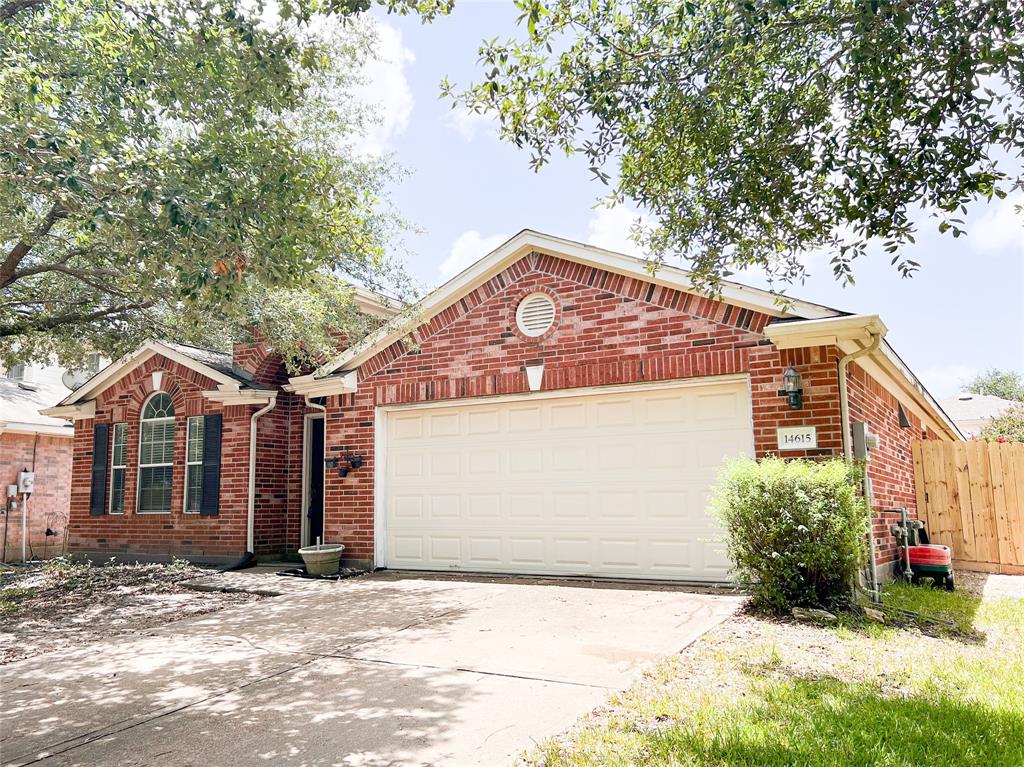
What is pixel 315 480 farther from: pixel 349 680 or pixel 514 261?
pixel 349 680

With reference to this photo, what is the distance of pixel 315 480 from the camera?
12.5m

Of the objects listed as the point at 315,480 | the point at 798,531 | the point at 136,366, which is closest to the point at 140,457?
the point at 136,366

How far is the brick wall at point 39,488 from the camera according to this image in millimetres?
14789

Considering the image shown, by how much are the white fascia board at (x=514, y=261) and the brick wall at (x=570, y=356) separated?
0.37 feet

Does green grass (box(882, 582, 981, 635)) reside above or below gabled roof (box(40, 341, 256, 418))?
below

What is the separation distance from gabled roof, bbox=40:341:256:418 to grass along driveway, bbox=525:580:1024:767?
8.97 meters

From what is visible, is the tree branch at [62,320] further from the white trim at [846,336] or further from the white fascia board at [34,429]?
the white trim at [846,336]

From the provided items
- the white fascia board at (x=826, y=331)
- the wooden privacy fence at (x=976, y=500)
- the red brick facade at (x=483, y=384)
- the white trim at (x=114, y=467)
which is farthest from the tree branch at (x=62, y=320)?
the wooden privacy fence at (x=976, y=500)

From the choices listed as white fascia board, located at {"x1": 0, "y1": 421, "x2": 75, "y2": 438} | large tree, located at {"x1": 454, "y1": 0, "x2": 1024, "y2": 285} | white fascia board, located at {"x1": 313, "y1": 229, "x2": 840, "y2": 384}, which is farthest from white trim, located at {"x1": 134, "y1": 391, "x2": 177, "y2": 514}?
large tree, located at {"x1": 454, "y1": 0, "x2": 1024, "y2": 285}

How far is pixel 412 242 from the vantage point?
11.1 m

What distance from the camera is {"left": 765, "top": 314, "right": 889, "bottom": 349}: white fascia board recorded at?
7.10 m

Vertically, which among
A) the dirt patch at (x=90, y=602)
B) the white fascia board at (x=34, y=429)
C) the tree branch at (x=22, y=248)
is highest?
the tree branch at (x=22, y=248)

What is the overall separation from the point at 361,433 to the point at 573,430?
10.7 ft

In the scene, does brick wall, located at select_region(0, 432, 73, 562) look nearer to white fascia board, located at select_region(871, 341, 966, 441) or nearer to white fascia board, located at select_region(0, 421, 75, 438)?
white fascia board, located at select_region(0, 421, 75, 438)
